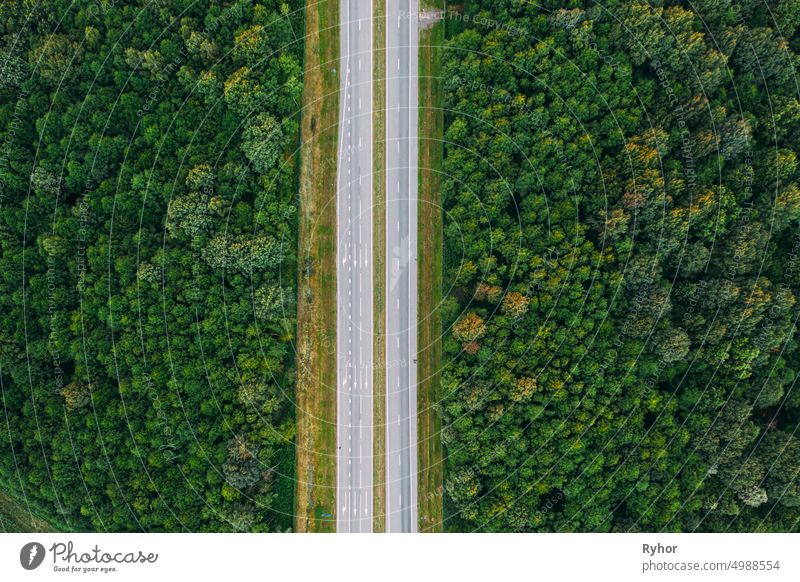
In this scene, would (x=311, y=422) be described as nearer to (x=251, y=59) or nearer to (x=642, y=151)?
(x=251, y=59)

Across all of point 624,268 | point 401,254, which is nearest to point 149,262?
point 401,254

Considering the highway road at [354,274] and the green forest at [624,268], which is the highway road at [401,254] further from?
the green forest at [624,268]

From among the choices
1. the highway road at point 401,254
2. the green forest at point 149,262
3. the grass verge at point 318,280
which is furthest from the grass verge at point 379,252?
the green forest at point 149,262

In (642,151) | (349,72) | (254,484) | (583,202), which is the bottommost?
(254,484)

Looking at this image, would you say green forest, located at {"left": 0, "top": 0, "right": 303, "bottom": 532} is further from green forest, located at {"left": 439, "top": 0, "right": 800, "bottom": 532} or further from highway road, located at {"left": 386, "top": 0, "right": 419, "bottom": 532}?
green forest, located at {"left": 439, "top": 0, "right": 800, "bottom": 532}

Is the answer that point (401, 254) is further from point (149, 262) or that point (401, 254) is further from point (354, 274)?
point (149, 262)

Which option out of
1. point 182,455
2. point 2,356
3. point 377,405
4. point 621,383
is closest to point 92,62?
point 2,356

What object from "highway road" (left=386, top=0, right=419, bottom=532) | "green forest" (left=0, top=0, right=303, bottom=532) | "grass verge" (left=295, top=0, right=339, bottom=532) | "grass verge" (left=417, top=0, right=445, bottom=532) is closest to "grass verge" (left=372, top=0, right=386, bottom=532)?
"highway road" (left=386, top=0, right=419, bottom=532)
